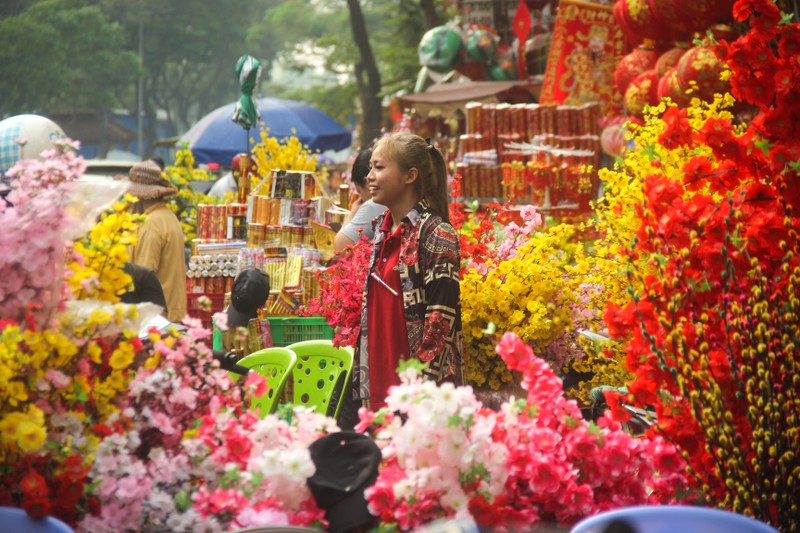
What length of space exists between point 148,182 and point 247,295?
1810mm

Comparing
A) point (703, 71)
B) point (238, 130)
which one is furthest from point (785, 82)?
point (238, 130)

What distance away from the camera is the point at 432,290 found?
4355 millimetres

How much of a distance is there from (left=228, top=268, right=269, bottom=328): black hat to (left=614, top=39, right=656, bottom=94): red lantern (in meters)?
5.68

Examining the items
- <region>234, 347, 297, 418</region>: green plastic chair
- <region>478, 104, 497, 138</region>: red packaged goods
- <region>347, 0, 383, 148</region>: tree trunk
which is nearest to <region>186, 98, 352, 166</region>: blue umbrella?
<region>347, 0, 383, 148</region>: tree trunk

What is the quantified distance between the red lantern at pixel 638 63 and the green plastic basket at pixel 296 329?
207 inches

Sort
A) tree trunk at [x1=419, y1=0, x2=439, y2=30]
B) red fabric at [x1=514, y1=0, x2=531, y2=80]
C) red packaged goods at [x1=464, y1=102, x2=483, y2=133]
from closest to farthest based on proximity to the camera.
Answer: red packaged goods at [x1=464, y1=102, x2=483, y2=133] → red fabric at [x1=514, y1=0, x2=531, y2=80] → tree trunk at [x1=419, y1=0, x2=439, y2=30]

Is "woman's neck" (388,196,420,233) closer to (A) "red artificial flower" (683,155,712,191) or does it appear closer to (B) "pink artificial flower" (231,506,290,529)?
(A) "red artificial flower" (683,155,712,191)

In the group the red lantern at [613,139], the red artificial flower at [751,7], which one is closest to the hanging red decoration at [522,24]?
the red lantern at [613,139]

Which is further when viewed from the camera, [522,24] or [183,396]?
[522,24]

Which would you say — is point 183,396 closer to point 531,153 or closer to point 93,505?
point 93,505

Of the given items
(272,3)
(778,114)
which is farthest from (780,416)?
(272,3)

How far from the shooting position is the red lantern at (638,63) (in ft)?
35.4

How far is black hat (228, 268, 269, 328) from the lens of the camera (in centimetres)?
650

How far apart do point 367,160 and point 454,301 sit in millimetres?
2694
